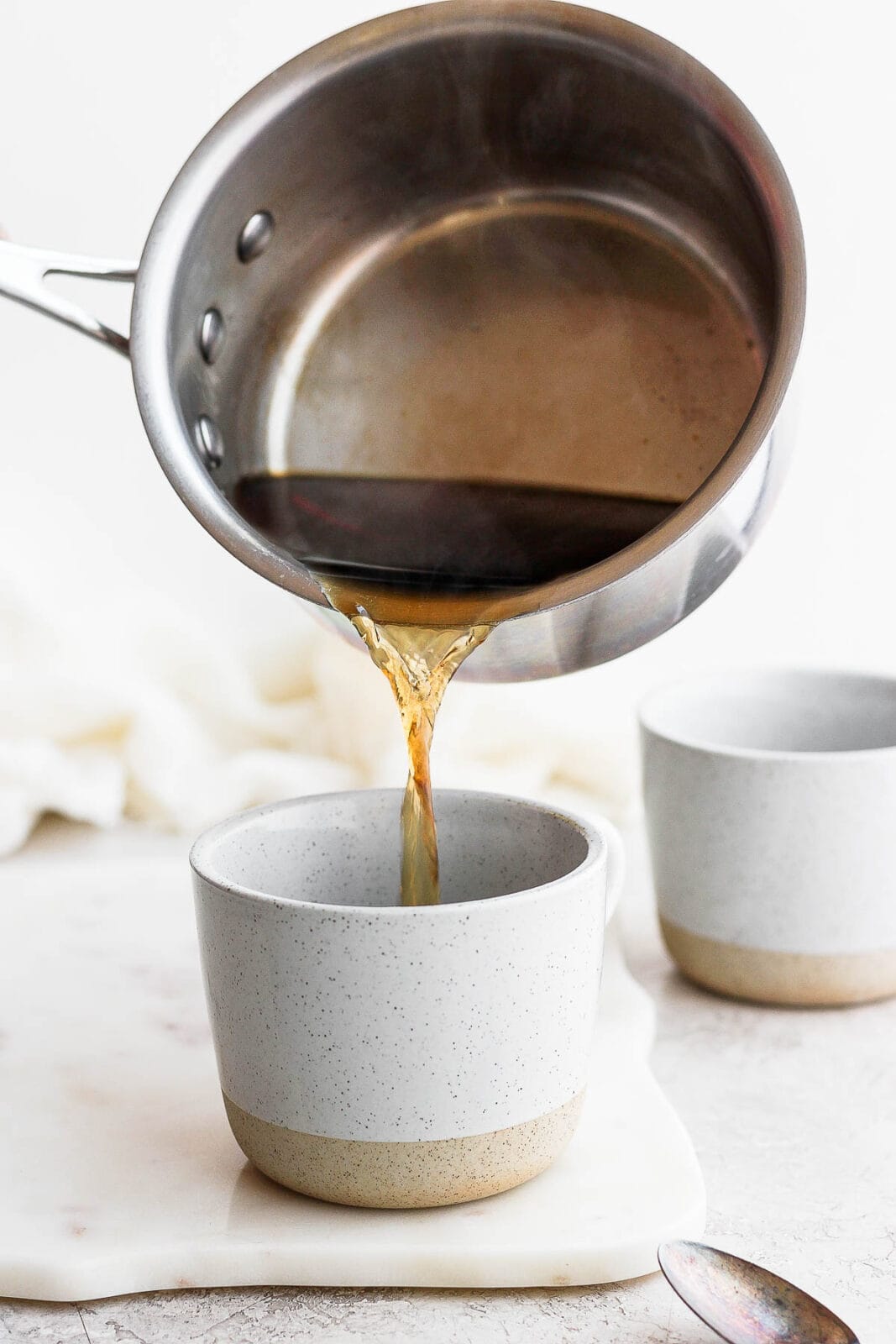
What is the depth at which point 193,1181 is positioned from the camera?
64 cm

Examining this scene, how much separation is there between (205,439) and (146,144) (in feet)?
2.07

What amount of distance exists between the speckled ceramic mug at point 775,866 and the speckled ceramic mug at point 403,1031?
8.0 inches

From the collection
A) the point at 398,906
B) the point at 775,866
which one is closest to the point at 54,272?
the point at 398,906

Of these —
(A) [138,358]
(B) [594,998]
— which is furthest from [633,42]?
(B) [594,998]

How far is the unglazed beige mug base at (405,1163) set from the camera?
23.0 inches

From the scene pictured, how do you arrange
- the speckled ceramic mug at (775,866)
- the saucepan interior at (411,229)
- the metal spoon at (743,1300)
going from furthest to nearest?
the speckled ceramic mug at (775,866) → the saucepan interior at (411,229) → the metal spoon at (743,1300)

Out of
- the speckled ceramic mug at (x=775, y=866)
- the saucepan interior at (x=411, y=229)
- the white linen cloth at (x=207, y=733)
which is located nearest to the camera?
the saucepan interior at (x=411, y=229)

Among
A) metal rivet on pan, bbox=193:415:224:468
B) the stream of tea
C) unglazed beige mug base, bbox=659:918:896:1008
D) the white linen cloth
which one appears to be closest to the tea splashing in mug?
the stream of tea

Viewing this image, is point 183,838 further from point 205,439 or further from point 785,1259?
point 785,1259

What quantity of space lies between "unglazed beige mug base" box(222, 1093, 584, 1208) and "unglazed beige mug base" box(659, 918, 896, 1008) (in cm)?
24

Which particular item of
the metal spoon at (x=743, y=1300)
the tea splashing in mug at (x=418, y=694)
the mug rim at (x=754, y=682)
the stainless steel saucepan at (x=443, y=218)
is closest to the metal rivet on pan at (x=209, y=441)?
the stainless steel saucepan at (x=443, y=218)

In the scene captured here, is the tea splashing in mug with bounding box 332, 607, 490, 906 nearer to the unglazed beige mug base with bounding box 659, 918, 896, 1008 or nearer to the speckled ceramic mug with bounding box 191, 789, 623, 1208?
the speckled ceramic mug with bounding box 191, 789, 623, 1208

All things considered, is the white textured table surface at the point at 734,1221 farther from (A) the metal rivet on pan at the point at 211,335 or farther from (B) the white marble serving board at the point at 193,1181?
(A) the metal rivet on pan at the point at 211,335

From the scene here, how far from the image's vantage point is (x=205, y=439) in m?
0.73
